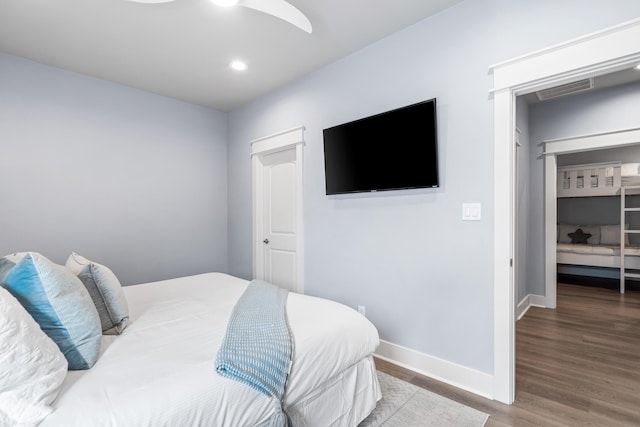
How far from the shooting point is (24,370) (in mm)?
949

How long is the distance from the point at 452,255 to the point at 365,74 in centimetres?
170

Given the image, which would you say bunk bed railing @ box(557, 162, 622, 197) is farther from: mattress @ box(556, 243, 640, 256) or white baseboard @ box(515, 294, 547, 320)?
white baseboard @ box(515, 294, 547, 320)

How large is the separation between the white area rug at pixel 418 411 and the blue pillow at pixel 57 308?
1.47 meters

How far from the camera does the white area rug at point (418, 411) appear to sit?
178cm

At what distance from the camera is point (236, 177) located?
4.18 metres

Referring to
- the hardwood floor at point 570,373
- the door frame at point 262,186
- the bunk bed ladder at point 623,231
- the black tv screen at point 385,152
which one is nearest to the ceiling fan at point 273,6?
the black tv screen at point 385,152

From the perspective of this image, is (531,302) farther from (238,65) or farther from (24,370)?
(24,370)

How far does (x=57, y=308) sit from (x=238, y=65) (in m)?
2.56

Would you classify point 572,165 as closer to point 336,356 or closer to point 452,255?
point 452,255

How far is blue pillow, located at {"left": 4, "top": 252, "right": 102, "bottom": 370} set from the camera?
3.99ft

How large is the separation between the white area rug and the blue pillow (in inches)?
57.9

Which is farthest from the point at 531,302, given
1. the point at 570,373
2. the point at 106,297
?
the point at 106,297

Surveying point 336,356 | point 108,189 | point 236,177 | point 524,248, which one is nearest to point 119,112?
point 108,189

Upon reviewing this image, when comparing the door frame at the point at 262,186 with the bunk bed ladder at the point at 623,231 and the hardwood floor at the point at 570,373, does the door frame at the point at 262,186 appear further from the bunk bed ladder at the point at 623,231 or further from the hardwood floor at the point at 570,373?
the bunk bed ladder at the point at 623,231
